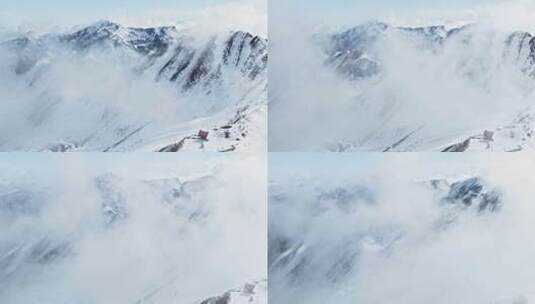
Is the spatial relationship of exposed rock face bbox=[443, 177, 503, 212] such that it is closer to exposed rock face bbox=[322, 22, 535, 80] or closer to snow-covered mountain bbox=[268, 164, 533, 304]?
snow-covered mountain bbox=[268, 164, 533, 304]

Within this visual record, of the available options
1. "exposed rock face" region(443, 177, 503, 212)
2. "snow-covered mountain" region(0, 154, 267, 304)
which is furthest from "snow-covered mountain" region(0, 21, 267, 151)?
"exposed rock face" region(443, 177, 503, 212)

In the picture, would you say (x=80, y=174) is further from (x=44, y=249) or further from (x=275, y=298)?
(x=275, y=298)

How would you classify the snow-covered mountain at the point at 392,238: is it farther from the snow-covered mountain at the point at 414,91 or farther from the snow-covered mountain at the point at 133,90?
the snow-covered mountain at the point at 133,90

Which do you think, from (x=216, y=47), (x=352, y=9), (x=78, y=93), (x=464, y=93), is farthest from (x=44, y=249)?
(x=464, y=93)

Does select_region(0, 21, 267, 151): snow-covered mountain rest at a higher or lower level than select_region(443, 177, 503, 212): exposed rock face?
higher

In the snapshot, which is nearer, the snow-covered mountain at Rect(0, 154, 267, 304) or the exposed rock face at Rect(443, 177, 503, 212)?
the snow-covered mountain at Rect(0, 154, 267, 304)

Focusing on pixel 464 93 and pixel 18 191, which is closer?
pixel 18 191

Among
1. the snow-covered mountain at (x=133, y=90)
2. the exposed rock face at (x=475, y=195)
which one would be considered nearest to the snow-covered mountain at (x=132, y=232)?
the snow-covered mountain at (x=133, y=90)
